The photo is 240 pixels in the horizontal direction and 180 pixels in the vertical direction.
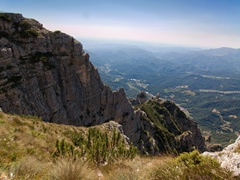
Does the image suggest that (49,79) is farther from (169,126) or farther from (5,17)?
(169,126)

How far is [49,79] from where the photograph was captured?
4488cm

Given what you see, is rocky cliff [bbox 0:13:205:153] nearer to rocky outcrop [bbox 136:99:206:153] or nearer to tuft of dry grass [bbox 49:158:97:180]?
rocky outcrop [bbox 136:99:206:153]

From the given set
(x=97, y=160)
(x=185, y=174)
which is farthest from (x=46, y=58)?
(x=185, y=174)

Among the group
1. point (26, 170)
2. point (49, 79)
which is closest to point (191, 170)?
point (26, 170)

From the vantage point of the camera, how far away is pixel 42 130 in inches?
704

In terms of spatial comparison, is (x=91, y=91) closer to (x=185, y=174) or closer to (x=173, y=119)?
(x=185, y=174)

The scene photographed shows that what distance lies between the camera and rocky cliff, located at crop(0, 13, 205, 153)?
36094mm

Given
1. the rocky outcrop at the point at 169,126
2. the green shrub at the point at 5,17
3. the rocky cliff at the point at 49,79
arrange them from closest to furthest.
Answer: the rocky cliff at the point at 49,79 → the green shrub at the point at 5,17 → the rocky outcrop at the point at 169,126

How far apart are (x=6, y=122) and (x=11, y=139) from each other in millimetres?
4248

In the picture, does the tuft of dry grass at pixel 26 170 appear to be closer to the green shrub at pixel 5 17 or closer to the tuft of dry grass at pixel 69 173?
the tuft of dry grass at pixel 69 173

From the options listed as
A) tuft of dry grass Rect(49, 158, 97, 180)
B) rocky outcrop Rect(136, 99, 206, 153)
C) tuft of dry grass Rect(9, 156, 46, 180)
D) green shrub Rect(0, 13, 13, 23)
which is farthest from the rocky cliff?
tuft of dry grass Rect(49, 158, 97, 180)

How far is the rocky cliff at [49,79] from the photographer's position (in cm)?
3609

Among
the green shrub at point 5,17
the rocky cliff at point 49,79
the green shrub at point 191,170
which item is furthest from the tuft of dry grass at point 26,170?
the green shrub at point 5,17

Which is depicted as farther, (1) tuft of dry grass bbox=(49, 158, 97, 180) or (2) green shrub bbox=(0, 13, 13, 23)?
(2) green shrub bbox=(0, 13, 13, 23)
